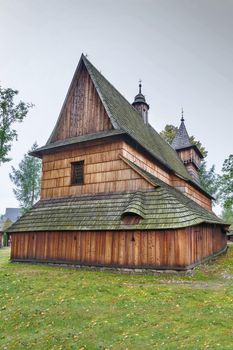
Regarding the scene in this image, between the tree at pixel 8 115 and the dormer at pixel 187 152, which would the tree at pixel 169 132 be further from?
the tree at pixel 8 115

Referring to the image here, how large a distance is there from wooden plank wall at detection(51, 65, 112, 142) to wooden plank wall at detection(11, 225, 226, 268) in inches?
251

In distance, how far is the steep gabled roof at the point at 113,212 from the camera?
12430 mm

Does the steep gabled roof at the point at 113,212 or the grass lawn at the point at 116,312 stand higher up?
the steep gabled roof at the point at 113,212

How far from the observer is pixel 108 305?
26.5ft

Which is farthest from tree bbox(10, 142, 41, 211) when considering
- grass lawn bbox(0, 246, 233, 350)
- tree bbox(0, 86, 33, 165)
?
grass lawn bbox(0, 246, 233, 350)

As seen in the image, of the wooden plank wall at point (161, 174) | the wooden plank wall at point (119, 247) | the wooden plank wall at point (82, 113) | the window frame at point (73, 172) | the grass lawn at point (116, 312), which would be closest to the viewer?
the grass lawn at point (116, 312)

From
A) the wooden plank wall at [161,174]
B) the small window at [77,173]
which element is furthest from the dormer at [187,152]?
the small window at [77,173]

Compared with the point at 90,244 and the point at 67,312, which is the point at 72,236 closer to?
the point at 90,244

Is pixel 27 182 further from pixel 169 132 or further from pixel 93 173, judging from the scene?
pixel 93 173

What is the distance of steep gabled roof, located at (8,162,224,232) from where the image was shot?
12.4 meters

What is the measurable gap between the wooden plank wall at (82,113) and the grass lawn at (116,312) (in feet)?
29.4

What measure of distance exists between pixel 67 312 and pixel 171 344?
3306mm

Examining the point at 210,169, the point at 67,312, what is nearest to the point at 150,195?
the point at 67,312

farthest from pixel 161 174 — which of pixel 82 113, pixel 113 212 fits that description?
pixel 113 212
